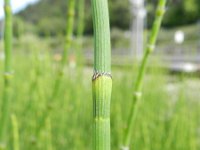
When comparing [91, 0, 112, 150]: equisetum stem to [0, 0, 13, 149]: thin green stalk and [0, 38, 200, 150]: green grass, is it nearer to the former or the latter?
[0, 0, 13, 149]: thin green stalk

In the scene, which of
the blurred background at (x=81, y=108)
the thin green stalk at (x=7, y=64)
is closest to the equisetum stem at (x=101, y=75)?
the thin green stalk at (x=7, y=64)

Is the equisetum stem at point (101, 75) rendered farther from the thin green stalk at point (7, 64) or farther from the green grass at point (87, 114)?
the green grass at point (87, 114)

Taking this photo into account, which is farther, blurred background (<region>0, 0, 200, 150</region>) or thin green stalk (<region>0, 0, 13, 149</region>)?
blurred background (<region>0, 0, 200, 150</region>)

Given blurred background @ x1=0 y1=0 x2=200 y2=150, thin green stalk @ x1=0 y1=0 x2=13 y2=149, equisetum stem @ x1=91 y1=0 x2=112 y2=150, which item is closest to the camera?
equisetum stem @ x1=91 y1=0 x2=112 y2=150

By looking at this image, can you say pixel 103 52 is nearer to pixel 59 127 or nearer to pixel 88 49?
pixel 59 127

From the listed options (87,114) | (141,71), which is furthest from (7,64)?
(87,114)

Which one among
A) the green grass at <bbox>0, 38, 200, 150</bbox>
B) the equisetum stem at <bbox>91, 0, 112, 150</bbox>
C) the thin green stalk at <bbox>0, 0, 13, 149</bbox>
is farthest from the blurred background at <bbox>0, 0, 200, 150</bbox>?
the equisetum stem at <bbox>91, 0, 112, 150</bbox>

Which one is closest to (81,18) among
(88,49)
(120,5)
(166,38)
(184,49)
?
(88,49)
